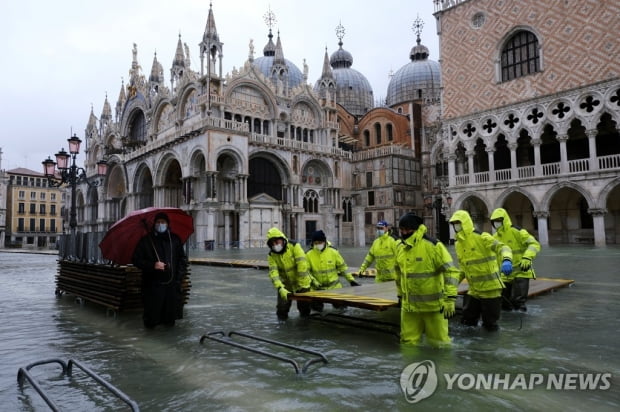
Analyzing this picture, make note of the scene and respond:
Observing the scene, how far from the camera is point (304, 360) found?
15.7 ft

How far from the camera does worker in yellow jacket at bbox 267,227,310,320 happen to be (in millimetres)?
6793

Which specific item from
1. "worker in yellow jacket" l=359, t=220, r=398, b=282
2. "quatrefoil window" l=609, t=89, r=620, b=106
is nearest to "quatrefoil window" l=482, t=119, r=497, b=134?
"quatrefoil window" l=609, t=89, r=620, b=106

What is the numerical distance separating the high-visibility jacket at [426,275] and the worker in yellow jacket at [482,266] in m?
1.10

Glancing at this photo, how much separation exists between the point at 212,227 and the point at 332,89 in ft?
61.7

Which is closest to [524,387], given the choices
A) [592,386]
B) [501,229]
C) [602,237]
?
[592,386]

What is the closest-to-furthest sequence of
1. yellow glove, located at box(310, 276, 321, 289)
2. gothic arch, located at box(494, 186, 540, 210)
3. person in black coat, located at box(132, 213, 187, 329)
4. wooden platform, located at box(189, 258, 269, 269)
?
person in black coat, located at box(132, 213, 187, 329) → yellow glove, located at box(310, 276, 321, 289) → wooden platform, located at box(189, 258, 269, 269) → gothic arch, located at box(494, 186, 540, 210)

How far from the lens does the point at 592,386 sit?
382 cm

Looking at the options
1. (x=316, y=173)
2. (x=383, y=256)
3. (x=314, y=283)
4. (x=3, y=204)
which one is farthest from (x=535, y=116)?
(x=3, y=204)

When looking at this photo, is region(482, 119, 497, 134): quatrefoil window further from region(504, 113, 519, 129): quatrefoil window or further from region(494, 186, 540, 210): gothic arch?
region(494, 186, 540, 210): gothic arch

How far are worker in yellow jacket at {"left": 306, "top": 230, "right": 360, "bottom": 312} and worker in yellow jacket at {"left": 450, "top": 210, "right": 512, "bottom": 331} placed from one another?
193 centimetres

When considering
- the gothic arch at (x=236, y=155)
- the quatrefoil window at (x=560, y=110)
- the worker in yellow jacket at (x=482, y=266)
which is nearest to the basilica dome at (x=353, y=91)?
the gothic arch at (x=236, y=155)

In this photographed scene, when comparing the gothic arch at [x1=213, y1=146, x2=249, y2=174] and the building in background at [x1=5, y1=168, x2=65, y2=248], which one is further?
the building in background at [x1=5, y1=168, x2=65, y2=248]

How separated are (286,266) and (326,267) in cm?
77

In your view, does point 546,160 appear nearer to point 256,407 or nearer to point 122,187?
point 256,407
